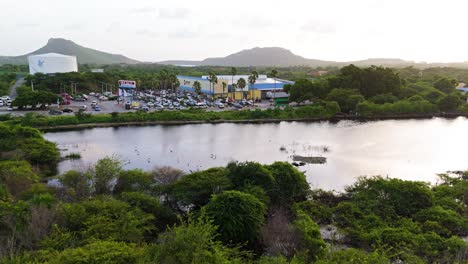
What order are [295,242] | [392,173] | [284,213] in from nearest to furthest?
[295,242] → [284,213] → [392,173]

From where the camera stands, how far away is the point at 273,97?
4812cm

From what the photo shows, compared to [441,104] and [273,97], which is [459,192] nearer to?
[441,104]

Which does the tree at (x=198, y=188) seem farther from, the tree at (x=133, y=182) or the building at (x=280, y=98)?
the building at (x=280, y=98)

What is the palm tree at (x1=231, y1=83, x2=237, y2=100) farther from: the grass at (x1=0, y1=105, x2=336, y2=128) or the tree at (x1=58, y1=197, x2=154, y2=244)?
the tree at (x1=58, y1=197, x2=154, y2=244)

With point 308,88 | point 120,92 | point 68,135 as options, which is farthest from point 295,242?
point 120,92

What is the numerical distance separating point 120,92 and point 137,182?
3737 cm

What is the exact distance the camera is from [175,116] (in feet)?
110

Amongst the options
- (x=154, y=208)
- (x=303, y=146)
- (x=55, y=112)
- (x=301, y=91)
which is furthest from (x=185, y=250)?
(x=301, y=91)

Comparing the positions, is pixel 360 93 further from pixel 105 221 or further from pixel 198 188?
pixel 105 221

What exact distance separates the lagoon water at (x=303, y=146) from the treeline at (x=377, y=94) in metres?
3.68

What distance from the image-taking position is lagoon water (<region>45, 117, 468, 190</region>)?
20812 millimetres

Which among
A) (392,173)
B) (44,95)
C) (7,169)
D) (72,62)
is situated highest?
(72,62)

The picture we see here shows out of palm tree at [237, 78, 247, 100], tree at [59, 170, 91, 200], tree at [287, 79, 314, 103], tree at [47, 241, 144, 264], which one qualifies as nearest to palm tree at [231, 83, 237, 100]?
palm tree at [237, 78, 247, 100]

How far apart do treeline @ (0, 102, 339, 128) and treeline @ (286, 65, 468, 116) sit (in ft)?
9.50
